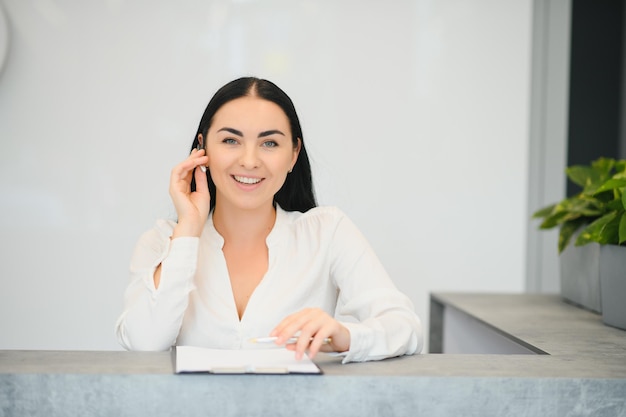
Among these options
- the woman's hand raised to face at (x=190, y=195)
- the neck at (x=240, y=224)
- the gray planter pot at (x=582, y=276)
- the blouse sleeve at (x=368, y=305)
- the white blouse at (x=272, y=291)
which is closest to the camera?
the blouse sleeve at (x=368, y=305)

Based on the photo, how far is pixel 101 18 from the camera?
3512 mm

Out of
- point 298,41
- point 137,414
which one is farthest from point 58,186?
point 137,414

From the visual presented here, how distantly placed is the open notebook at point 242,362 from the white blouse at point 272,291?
0.50ft

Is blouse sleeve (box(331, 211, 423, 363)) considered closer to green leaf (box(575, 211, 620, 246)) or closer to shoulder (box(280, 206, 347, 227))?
shoulder (box(280, 206, 347, 227))

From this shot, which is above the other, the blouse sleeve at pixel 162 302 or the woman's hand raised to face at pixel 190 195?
the woman's hand raised to face at pixel 190 195

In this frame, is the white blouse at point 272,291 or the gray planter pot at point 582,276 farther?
the gray planter pot at point 582,276

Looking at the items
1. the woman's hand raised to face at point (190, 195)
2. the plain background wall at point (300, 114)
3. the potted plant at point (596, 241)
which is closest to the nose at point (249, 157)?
the woman's hand raised to face at point (190, 195)

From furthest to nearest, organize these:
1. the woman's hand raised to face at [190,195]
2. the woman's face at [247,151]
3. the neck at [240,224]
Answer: the neck at [240,224]
the woman's face at [247,151]
the woman's hand raised to face at [190,195]

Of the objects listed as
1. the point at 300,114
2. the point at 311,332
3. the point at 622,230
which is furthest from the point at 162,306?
the point at 300,114

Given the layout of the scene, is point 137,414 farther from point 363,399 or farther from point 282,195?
point 282,195

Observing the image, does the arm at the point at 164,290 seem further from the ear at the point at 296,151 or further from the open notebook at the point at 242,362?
the ear at the point at 296,151

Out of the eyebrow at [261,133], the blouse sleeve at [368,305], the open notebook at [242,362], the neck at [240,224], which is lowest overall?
the open notebook at [242,362]

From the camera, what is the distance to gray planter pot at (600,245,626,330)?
1953 millimetres

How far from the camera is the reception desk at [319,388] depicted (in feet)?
4.17
